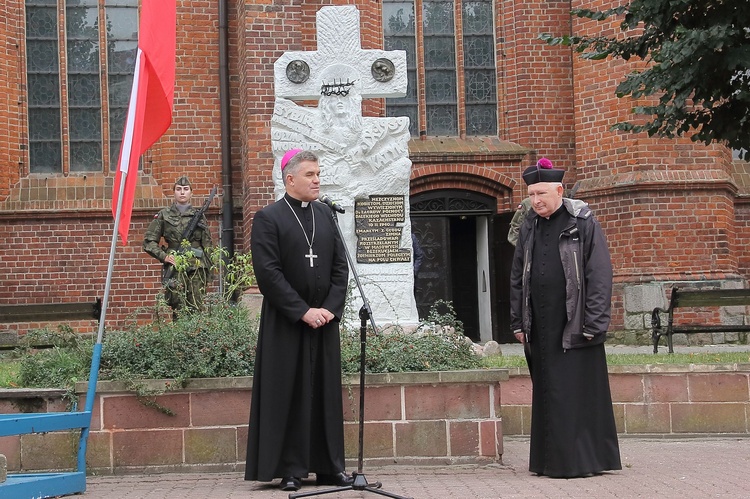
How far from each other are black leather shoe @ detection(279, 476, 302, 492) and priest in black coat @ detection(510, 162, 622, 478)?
161 cm

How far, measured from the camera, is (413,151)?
18.6 m

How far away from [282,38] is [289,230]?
10.7 m

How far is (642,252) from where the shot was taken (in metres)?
17.2

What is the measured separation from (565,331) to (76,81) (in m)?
13.0

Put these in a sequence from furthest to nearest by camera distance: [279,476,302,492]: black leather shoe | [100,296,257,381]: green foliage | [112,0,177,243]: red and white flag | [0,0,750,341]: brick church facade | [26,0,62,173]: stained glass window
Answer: [26,0,62,173]: stained glass window
[0,0,750,341]: brick church facade
[100,296,257,381]: green foliage
[112,0,177,243]: red and white flag
[279,476,302,492]: black leather shoe

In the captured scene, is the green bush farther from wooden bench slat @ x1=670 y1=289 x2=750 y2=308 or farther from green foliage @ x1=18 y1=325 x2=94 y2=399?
wooden bench slat @ x1=670 y1=289 x2=750 y2=308

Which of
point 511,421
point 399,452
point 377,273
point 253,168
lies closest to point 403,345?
point 399,452

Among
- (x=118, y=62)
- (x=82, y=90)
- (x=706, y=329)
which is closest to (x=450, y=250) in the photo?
(x=706, y=329)

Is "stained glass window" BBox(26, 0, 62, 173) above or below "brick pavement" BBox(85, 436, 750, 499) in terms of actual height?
above

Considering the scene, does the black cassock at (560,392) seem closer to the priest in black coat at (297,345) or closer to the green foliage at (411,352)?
the green foliage at (411,352)

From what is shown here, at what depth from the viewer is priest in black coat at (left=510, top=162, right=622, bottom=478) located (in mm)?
7602

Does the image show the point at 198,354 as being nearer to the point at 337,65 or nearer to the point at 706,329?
the point at 337,65

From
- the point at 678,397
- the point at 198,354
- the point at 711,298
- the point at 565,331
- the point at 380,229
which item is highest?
the point at 380,229

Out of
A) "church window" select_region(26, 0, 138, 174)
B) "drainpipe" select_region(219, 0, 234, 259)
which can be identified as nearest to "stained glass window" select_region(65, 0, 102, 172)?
"church window" select_region(26, 0, 138, 174)
